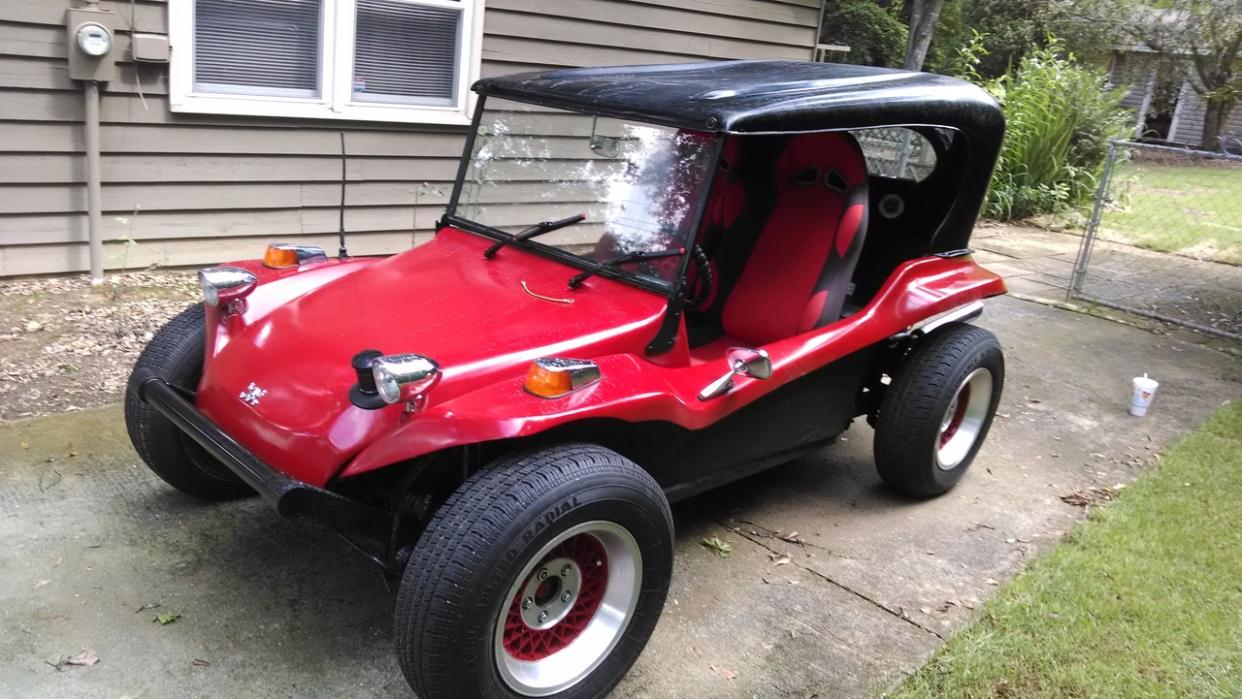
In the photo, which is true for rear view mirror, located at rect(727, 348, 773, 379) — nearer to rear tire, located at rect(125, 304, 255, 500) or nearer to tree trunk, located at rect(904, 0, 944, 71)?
rear tire, located at rect(125, 304, 255, 500)

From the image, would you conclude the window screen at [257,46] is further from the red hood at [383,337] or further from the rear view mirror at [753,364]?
the rear view mirror at [753,364]

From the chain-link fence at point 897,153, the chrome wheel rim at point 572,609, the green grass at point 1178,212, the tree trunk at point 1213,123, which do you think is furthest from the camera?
the tree trunk at point 1213,123

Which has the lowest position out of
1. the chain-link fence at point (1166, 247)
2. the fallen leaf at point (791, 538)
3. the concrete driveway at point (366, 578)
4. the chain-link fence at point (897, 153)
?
the concrete driveway at point (366, 578)

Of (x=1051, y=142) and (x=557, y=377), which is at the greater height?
(x=1051, y=142)

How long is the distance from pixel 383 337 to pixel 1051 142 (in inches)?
388

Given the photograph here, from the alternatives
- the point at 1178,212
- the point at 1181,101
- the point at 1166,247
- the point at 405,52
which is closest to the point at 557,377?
the point at 405,52

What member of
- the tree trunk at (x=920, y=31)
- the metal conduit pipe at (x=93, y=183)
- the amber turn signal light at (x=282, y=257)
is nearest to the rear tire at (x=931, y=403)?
the amber turn signal light at (x=282, y=257)

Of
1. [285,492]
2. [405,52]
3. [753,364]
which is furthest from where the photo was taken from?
[405,52]

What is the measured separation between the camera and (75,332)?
4.69 metres

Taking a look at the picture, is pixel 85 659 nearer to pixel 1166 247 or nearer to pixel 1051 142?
pixel 1166 247

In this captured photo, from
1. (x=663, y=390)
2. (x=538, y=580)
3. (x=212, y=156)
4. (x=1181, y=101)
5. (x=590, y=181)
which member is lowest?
(x=538, y=580)

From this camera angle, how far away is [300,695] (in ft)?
8.40

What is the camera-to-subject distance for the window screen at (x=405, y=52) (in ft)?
19.2

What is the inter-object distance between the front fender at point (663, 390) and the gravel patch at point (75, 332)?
7.54 ft
